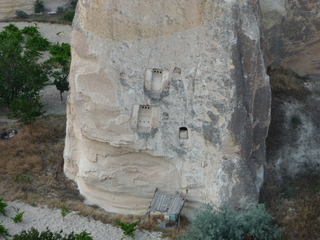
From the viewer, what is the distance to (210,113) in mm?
11672

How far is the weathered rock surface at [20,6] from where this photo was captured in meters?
30.4

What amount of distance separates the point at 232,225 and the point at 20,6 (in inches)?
942

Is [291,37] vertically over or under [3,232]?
over

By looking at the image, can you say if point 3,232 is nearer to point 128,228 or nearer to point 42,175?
point 42,175

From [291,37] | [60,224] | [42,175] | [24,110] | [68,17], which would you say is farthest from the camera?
[68,17]

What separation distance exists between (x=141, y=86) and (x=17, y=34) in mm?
15112

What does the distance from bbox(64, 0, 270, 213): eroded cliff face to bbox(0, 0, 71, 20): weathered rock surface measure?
19403 millimetres

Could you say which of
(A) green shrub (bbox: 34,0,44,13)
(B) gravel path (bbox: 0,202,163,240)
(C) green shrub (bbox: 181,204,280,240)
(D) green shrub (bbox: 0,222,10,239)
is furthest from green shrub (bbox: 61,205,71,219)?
(A) green shrub (bbox: 34,0,44,13)

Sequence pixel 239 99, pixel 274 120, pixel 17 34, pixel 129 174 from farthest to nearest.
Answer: pixel 17 34, pixel 274 120, pixel 129 174, pixel 239 99

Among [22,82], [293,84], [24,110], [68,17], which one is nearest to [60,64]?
[22,82]

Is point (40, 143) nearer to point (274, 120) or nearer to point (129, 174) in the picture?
point (129, 174)

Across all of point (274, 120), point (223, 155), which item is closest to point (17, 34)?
point (274, 120)

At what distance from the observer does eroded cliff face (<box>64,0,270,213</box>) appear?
1157 centimetres

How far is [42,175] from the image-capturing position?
14.1 meters
